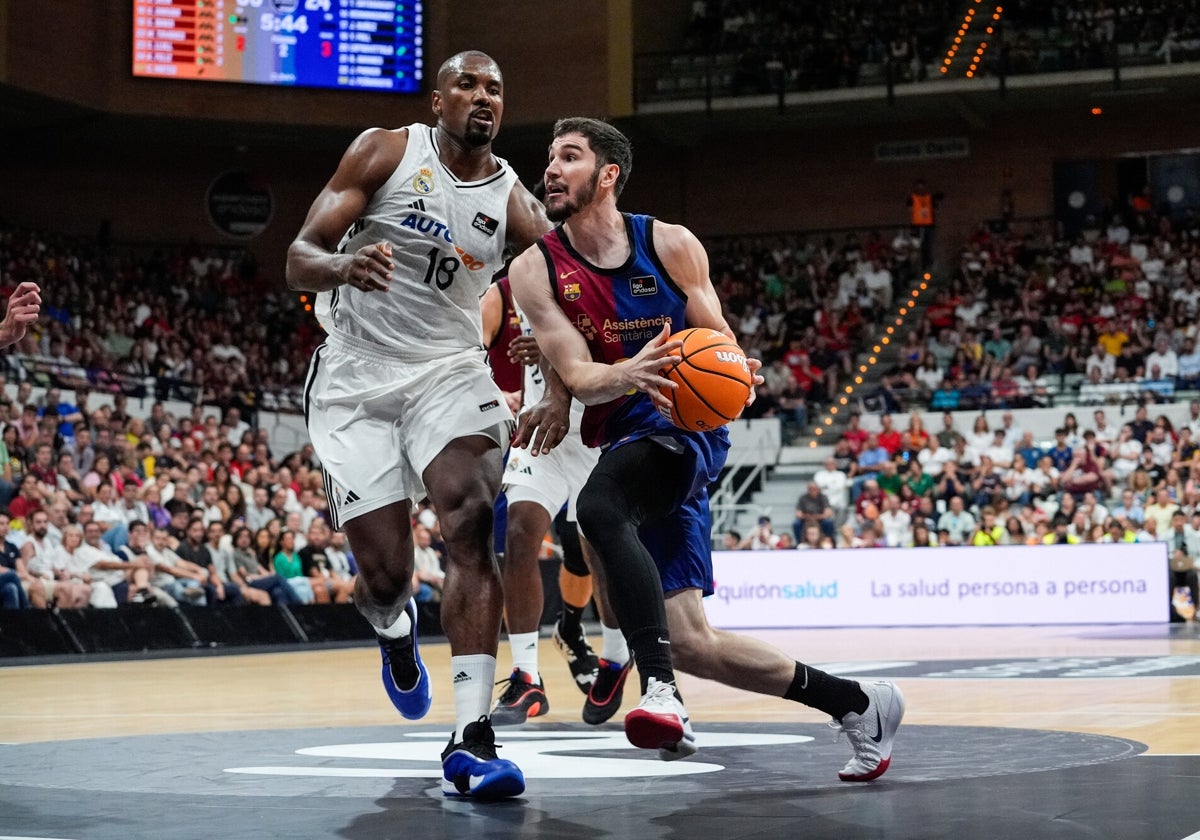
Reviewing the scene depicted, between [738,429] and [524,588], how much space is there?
1491 cm

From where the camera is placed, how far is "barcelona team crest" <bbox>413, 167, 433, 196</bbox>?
5.50m

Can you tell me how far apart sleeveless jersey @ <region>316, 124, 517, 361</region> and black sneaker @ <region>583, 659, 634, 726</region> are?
1.81m

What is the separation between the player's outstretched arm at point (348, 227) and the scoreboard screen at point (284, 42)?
1918 cm

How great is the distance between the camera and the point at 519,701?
6.83 meters

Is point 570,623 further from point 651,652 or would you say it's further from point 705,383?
point 705,383

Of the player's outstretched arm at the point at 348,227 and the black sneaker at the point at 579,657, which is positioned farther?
the black sneaker at the point at 579,657

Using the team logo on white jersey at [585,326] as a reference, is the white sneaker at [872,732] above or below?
below

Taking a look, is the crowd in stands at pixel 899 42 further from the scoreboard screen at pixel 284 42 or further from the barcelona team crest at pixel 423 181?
the barcelona team crest at pixel 423 181

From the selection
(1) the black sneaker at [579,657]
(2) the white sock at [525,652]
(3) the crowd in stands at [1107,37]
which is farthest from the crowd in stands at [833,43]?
(2) the white sock at [525,652]

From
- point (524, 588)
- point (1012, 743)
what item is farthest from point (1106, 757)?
point (524, 588)

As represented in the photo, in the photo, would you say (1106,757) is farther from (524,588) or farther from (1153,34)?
(1153,34)

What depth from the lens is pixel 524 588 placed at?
280 inches

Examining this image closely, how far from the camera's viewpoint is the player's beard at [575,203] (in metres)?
4.91

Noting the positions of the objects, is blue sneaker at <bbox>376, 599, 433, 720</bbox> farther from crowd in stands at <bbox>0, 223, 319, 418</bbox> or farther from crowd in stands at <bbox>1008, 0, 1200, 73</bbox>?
crowd in stands at <bbox>1008, 0, 1200, 73</bbox>
